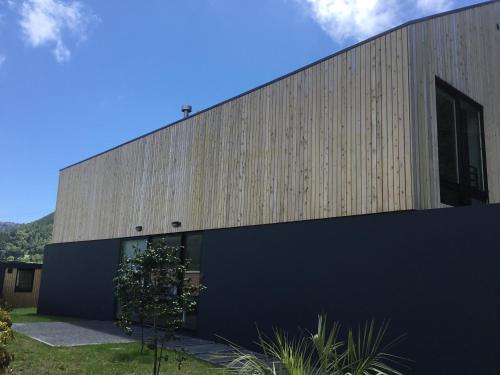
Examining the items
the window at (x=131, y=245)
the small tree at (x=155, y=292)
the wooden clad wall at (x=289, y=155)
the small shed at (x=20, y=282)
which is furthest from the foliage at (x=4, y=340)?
the small shed at (x=20, y=282)

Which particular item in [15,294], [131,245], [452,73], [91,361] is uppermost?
[452,73]

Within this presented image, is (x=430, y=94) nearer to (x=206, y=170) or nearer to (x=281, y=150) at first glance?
(x=281, y=150)

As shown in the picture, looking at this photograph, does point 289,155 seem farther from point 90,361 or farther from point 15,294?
point 15,294

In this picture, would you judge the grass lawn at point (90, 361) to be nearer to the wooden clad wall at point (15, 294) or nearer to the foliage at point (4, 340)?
the foliage at point (4, 340)

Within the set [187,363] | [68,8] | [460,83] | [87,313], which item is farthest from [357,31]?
[87,313]

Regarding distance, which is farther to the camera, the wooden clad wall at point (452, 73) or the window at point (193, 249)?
the window at point (193, 249)

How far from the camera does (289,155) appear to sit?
9773mm

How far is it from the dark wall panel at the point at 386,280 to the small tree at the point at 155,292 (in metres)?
2.99

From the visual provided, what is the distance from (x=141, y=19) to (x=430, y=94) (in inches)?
270

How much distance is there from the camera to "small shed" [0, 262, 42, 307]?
23.6m

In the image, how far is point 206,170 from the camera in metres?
11.9

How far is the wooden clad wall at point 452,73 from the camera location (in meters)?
7.79

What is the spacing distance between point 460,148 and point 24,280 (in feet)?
76.0

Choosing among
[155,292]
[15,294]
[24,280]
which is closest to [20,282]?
[24,280]
